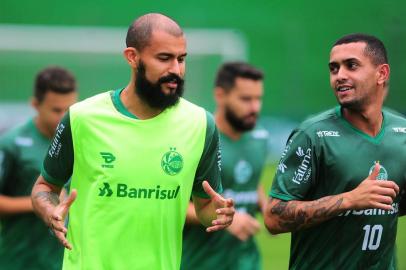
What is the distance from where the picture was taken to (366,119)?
576 centimetres

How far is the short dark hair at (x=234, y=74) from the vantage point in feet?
30.1

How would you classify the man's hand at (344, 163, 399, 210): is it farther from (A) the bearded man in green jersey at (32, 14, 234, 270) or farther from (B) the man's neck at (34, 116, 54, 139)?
(B) the man's neck at (34, 116, 54, 139)

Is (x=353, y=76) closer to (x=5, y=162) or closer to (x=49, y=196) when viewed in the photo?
(x=49, y=196)

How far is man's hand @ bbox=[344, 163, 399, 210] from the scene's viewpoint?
17.0ft

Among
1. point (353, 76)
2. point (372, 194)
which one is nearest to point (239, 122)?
point (353, 76)

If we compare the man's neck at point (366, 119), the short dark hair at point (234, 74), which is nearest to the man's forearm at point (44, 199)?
the man's neck at point (366, 119)

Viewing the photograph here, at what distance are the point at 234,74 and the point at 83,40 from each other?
45.2ft

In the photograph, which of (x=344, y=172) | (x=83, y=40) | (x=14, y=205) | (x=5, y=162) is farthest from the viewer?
(x=83, y=40)

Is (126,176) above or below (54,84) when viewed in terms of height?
below

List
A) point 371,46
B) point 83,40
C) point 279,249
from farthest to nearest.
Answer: point 83,40 → point 279,249 → point 371,46

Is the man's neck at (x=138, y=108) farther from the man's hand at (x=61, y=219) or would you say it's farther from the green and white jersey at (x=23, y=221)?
the green and white jersey at (x=23, y=221)

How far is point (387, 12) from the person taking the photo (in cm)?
2508

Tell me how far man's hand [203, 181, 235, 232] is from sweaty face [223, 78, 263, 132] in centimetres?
334

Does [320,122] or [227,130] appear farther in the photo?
[227,130]
